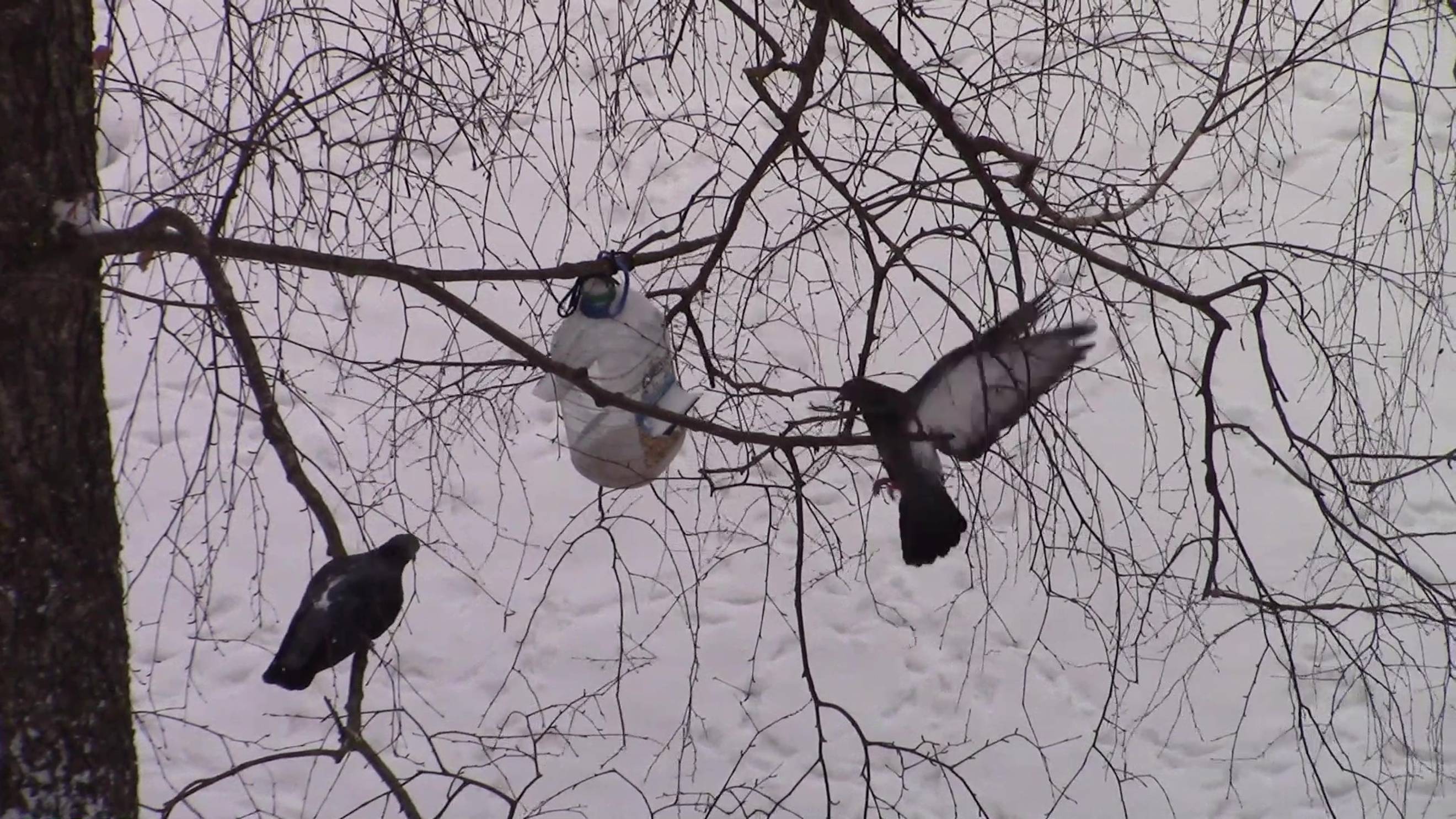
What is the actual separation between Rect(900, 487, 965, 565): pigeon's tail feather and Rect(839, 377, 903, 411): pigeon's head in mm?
141

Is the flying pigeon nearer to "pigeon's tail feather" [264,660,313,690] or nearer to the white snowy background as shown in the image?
"pigeon's tail feather" [264,660,313,690]

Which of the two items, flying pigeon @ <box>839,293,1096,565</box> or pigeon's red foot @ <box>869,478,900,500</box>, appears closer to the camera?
flying pigeon @ <box>839,293,1096,565</box>

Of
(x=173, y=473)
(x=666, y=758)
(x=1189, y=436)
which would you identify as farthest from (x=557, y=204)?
(x=1189, y=436)

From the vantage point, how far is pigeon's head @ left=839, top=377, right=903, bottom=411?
160 cm

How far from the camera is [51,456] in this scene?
1343 mm

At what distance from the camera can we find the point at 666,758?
11.5 ft

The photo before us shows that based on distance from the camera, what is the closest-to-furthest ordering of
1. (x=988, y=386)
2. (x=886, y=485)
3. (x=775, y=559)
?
(x=988, y=386) < (x=886, y=485) < (x=775, y=559)

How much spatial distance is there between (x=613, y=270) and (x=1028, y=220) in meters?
0.65

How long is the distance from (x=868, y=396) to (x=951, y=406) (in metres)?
0.14

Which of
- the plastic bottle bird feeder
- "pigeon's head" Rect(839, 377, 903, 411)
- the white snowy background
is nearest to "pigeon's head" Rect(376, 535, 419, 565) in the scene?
the plastic bottle bird feeder

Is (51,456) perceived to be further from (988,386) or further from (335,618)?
(988,386)

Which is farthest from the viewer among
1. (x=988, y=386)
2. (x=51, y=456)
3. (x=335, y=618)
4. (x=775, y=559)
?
(x=775, y=559)

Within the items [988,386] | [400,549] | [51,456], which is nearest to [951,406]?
[988,386]

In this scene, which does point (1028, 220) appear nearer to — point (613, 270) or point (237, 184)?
→ point (613, 270)
